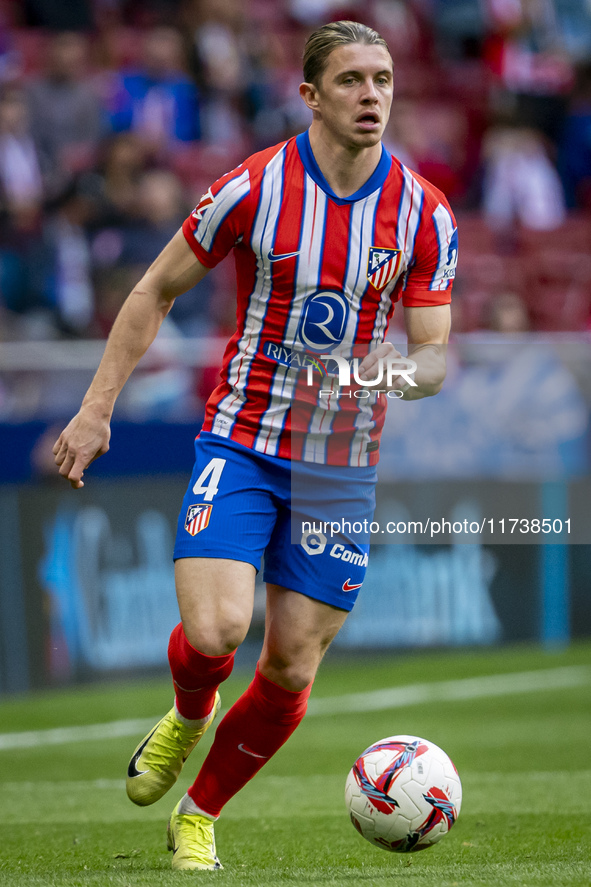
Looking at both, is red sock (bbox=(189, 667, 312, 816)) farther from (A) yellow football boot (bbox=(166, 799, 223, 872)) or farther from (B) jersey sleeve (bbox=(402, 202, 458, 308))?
(B) jersey sleeve (bbox=(402, 202, 458, 308))

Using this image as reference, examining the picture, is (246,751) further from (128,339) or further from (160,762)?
(128,339)

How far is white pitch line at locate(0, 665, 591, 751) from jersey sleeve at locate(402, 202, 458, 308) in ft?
13.8

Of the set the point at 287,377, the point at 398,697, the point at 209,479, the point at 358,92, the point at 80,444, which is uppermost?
the point at 358,92

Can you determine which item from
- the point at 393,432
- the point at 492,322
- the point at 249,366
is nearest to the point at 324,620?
the point at 249,366

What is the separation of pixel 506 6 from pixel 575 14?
42.2 inches

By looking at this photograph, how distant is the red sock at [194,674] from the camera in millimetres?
3990

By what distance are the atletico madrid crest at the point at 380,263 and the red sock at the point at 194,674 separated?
1315 mm

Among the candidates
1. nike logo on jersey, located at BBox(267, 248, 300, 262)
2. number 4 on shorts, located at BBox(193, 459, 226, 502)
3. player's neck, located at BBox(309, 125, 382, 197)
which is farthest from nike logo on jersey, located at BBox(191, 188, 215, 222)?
number 4 on shorts, located at BBox(193, 459, 226, 502)

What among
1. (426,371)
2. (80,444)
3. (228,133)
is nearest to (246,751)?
(80,444)

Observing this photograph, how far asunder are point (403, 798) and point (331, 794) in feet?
6.60

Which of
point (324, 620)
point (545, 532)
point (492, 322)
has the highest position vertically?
point (492, 322)

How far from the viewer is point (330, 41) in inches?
160

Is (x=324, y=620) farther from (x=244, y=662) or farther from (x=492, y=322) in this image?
(x=492, y=322)

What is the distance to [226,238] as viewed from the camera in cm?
405
